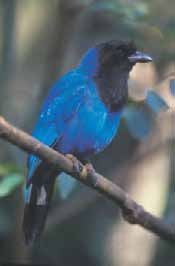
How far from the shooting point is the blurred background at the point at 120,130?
5.04 metres

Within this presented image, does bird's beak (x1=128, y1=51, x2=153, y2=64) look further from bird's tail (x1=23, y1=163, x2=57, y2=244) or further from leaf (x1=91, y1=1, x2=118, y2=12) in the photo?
bird's tail (x1=23, y1=163, x2=57, y2=244)

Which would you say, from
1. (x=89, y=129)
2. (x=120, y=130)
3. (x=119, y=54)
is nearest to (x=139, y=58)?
(x=119, y=54)

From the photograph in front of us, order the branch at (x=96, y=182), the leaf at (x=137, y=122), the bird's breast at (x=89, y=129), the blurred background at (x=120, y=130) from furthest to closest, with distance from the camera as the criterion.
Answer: the blurred background at (x=120, y=130) < the bird's breast at (x=89, y=129) < the leaf at (x=137, y=122) < the branch at (x=96, y=182)

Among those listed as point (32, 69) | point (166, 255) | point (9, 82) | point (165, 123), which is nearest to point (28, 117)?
point (9, 82)

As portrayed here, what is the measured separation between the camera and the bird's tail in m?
4.09

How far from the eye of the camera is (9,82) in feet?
19.6

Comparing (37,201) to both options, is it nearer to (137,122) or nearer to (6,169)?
(6,169)

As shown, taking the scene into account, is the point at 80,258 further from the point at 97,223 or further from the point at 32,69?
the point at 32,69

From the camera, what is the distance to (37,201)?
14.0 ft

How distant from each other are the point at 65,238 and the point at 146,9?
7.51 ft

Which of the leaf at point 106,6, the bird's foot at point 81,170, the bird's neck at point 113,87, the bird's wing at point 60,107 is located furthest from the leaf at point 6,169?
the leaf at point 106,6

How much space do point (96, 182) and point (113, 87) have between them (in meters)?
0.95

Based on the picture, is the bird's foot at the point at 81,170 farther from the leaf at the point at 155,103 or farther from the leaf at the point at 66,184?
the leaf at the point at 155,103

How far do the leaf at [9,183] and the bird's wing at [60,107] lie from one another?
372 millimetres
